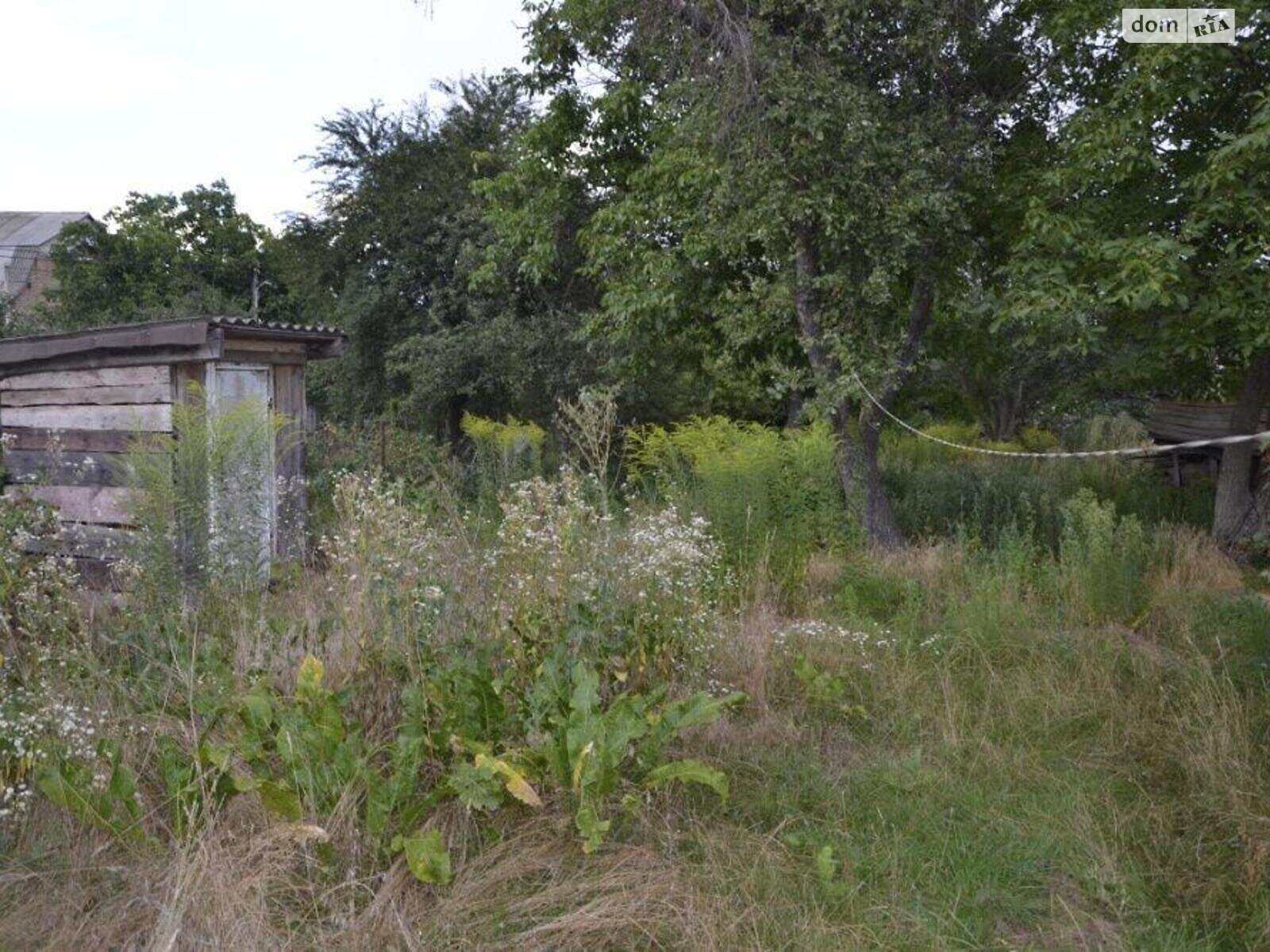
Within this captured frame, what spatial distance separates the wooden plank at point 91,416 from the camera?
23.3 feet

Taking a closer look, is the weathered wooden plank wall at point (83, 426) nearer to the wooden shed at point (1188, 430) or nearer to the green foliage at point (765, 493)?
the green foliage at point (765, 493)

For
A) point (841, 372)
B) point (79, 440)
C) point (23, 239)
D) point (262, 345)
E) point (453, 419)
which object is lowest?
point (453, 419)

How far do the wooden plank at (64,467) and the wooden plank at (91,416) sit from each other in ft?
0.69

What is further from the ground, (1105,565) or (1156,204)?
(1156,204)

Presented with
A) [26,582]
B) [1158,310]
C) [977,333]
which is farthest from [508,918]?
[977,333]

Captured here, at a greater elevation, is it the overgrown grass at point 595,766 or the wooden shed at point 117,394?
the wooden shed at point 117,394

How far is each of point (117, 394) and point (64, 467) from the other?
624 millimetres

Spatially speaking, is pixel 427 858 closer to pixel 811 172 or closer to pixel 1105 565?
pixel 1105 565

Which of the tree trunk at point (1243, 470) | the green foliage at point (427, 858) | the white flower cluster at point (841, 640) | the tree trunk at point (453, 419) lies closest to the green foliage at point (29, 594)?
the green foliage at point (427, 858)

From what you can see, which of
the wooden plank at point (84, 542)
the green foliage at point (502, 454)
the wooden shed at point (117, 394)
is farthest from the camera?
the green foliage at point (502, 454)

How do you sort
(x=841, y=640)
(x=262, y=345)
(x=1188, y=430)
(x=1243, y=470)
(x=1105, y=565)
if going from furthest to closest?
(x=1188, y=430)
(x=1243, y=470)
(x=262, y=345)
(x=1105, y=565)
(x=841, y=640)

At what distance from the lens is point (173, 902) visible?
2588 millimetres

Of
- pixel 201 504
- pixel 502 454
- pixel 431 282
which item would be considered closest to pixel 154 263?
pixel 431 282

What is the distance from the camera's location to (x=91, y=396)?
7.49m
